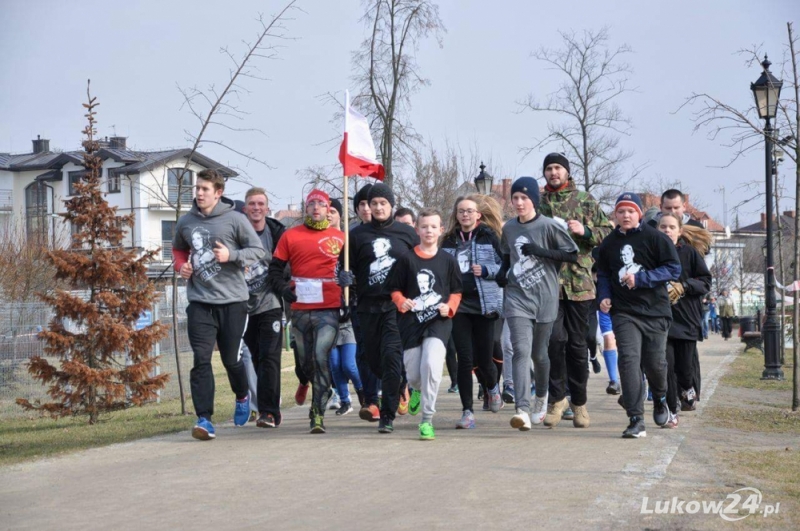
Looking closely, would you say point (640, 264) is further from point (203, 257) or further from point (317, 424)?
point (203, 257)

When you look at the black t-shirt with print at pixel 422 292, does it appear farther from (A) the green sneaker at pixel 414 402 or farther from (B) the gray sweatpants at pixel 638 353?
(B) the gray sweatpants at pixel 638 353

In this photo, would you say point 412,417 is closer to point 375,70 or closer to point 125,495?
point 125,495

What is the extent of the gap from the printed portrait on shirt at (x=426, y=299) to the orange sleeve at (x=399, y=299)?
9 cm

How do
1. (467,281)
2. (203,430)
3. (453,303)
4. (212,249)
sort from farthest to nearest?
(467,281) < (453,303) < (212,249) < (203,430)

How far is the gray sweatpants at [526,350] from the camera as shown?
28.6ft

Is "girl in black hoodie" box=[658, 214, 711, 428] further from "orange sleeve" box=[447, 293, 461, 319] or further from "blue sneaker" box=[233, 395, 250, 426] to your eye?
"blue sneaker" box=[233, 395, 250, 426]

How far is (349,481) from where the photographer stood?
6457 mm

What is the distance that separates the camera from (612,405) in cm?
1116

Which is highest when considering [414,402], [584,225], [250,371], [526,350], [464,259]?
[584,225]

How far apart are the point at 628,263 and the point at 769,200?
374 inches

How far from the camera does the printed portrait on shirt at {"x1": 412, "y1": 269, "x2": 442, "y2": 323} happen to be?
8492 mm

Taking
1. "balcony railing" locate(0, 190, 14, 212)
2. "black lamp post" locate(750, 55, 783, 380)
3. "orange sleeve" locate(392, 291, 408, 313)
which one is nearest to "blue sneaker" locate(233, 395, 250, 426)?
"orange sleeve" locate(392, 291, 408, 313)

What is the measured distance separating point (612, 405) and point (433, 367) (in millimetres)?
3524

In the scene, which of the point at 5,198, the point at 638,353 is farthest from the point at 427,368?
the point at 5,198
